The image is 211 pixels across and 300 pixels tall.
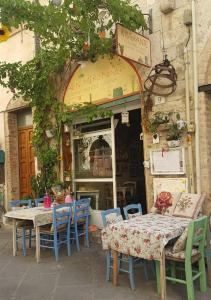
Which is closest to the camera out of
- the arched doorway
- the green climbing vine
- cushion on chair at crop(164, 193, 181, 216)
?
cushion on chair at crop(164, 193, 181, 216)

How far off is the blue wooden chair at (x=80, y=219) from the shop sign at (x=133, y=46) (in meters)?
2.85

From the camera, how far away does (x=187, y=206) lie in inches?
203

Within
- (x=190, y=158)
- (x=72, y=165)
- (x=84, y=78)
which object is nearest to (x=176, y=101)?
(x=190, y=158)

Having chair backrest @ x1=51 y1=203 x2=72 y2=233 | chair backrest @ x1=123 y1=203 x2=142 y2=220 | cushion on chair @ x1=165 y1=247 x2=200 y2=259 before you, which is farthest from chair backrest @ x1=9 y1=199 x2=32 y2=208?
cushion on chair @ x1=165 y1=247 x2=200 y2=259

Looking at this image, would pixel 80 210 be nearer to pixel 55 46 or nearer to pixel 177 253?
pixel 177 253

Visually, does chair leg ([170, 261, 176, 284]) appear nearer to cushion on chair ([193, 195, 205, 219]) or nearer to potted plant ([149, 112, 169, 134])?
cushion on chair ([193, 195, 205, 219])

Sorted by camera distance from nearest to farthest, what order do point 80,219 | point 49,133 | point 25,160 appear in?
point 80,219, point 49,133, point 25,160

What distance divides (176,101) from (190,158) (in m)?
1.04

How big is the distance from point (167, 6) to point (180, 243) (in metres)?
4.12

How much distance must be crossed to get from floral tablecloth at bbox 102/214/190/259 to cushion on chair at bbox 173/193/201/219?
0.14 meters

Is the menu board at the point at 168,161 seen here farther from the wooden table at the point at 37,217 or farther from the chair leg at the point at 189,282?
the chair leg at the point at 189,282

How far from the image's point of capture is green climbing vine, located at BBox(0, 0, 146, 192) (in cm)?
581

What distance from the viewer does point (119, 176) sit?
8.36 m

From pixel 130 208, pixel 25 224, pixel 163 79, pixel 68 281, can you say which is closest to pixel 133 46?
pixel 163 79
